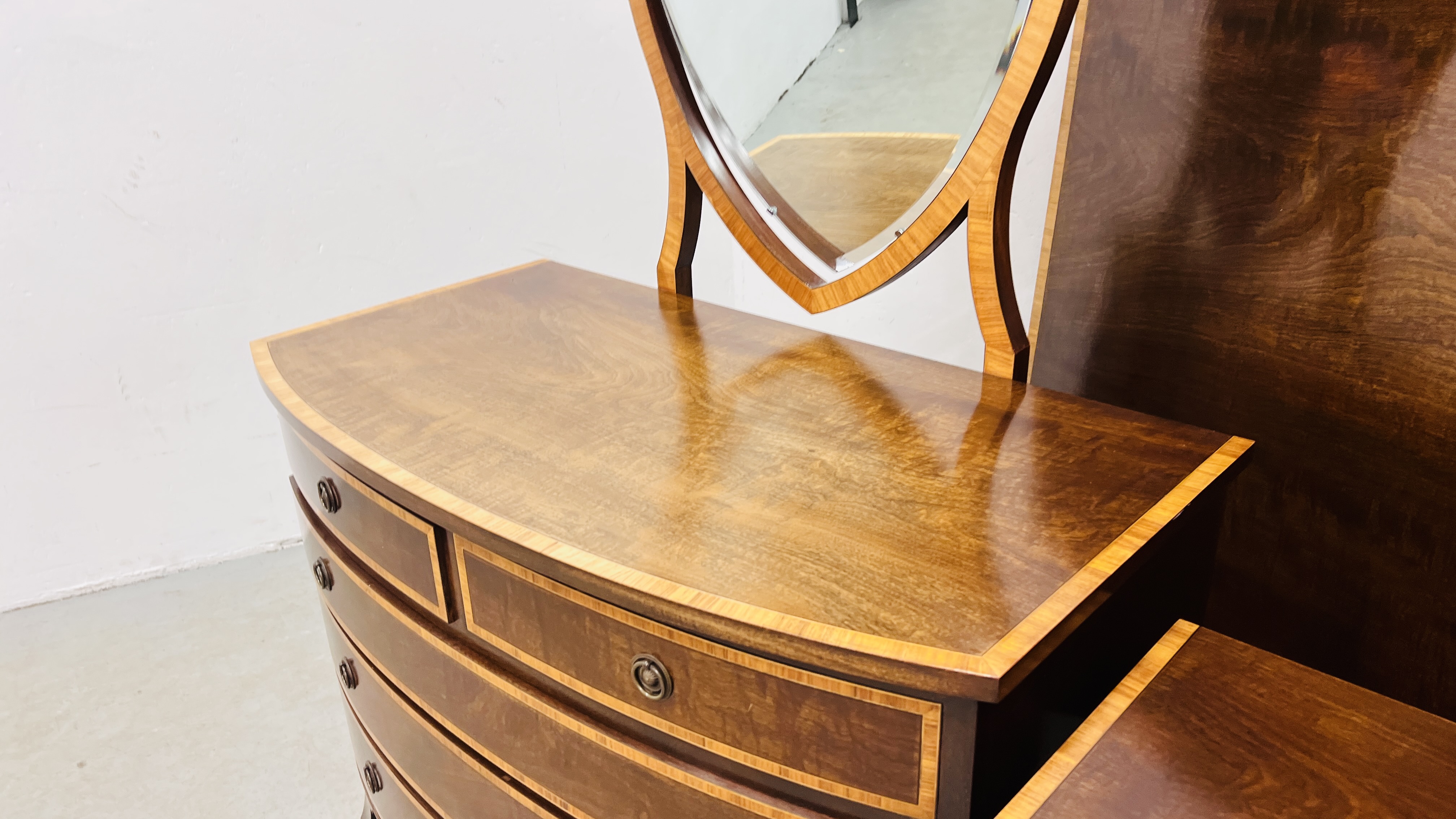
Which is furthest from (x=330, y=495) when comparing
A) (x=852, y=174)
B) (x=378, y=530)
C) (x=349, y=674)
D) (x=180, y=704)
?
(x=180, y=704)

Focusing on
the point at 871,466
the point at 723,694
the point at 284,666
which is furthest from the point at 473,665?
the point at 284,666

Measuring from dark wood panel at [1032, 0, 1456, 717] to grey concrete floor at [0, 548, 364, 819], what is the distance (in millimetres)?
1656

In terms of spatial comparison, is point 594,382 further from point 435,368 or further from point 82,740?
point 82,740

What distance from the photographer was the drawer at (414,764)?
1146mm

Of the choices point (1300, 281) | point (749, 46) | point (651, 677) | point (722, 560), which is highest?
point (749, 46)

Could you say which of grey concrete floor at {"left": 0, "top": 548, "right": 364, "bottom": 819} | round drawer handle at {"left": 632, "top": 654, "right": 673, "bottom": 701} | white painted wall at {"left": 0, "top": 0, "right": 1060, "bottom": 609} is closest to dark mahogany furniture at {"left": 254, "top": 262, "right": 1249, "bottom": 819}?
round drawer handle at {"left": 632, "top": 654, "right": 673, "bottom": 701}

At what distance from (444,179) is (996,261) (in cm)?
182

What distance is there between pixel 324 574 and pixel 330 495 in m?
0.21

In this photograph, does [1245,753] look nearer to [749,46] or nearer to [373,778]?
[749,46]

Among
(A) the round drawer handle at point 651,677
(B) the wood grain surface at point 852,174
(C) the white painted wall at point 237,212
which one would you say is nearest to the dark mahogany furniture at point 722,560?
(A) the round drawer handle at point 651,677

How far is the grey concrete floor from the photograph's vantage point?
1.92 m

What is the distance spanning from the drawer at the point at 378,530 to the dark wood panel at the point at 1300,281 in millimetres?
902

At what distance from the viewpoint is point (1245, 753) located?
0.75m

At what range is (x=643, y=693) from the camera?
0.89 m
